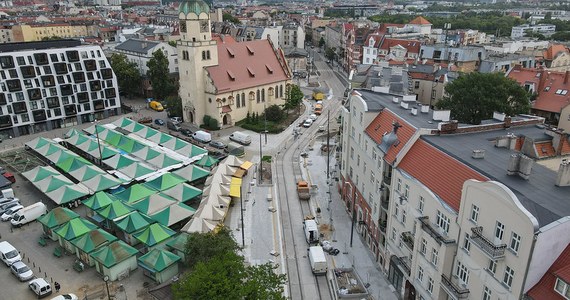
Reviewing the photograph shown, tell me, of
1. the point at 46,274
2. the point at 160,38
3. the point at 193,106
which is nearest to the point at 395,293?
the point at 46,274

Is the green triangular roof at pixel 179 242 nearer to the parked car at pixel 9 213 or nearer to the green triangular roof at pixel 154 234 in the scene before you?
the green triangular roof at pixel 154 234

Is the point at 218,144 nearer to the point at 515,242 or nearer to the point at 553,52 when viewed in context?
the point at 515,242

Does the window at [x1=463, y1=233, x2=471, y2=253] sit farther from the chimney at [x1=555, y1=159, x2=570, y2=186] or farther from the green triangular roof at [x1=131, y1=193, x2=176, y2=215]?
the green triangular roof at [x1=131, y1=193, x2=176, y2=215]

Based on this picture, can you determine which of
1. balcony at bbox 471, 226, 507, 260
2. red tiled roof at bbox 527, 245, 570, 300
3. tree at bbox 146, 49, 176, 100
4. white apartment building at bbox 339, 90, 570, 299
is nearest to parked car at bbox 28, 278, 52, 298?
white apartment building at bbox 339, 90, 570, 299

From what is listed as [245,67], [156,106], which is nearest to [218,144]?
[245,67]

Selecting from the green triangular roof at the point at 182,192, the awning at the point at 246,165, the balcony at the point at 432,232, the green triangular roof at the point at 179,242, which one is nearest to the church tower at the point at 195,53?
the awning at the point at 246,165

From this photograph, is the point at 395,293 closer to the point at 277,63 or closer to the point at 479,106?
the point at 479,106

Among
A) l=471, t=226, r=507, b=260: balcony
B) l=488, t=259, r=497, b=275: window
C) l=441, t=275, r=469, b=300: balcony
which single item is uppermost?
l=471, t=226, r=507, b=260: balcony
